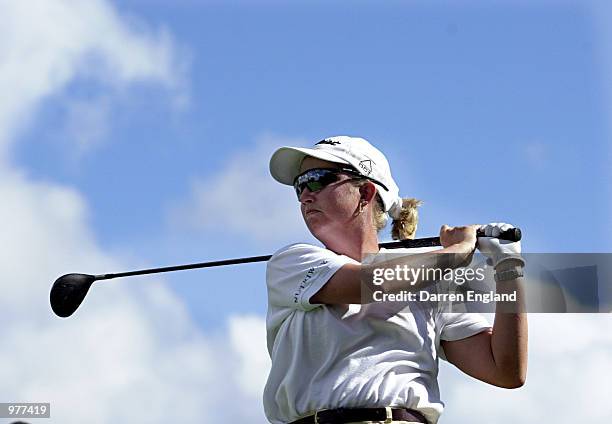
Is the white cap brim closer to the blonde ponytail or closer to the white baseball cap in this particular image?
the white baseball cap

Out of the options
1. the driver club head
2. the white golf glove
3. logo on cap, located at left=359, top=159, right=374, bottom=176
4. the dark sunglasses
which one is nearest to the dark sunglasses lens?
the dark sunglasses

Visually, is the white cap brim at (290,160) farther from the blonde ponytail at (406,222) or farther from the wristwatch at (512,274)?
the wristwatch at (512,274)

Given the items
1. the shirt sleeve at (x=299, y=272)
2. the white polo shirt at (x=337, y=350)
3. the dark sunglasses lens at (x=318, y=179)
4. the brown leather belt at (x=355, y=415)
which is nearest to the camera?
the brown leather belt at (x=355, y=415)

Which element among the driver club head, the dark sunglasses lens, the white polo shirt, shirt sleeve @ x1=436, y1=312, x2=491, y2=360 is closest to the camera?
the white polo shirt

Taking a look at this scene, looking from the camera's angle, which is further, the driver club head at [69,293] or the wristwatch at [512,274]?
the driver club head at [69,293]

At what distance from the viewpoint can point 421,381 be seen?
19.9 ft

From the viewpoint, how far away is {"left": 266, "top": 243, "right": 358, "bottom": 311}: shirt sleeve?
6.09 m

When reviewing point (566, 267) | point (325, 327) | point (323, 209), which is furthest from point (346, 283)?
point (566, 267)

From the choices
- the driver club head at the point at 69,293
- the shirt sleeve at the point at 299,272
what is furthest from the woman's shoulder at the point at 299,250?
the driver club head at the point at 69,293

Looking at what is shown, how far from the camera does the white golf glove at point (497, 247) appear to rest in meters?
6.18

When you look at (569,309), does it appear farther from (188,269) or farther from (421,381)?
(188,269)

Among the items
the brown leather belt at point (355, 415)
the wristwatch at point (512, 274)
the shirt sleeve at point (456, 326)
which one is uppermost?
the wristwatch at point (512, 274)

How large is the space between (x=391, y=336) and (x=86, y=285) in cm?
403

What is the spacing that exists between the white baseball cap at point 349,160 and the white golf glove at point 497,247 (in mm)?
722
